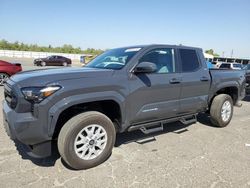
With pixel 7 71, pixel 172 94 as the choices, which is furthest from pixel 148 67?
pixel 7 71

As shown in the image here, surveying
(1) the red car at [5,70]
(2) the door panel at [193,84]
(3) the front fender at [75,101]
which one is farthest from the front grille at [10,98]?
(1) the red car at [5,70]

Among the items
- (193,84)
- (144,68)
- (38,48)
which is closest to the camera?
(144,68)

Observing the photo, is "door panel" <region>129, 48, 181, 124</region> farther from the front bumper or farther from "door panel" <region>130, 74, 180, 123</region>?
the front bumper

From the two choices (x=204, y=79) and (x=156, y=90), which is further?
(x=204, y=79)

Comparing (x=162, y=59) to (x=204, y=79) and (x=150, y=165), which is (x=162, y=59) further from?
(x=150, y=165)

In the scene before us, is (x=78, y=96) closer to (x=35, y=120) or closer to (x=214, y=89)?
(x=35, y=120)

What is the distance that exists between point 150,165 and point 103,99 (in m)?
1.24

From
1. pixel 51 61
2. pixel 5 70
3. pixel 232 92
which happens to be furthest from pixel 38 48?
pixel 232 92

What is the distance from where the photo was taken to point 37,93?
9.70ft

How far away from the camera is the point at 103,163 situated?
143 inches

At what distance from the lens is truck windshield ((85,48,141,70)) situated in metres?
3.98

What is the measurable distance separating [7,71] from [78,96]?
9208 mm

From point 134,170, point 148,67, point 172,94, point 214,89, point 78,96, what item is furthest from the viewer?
point 214,89

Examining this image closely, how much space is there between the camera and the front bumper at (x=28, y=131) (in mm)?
2959
